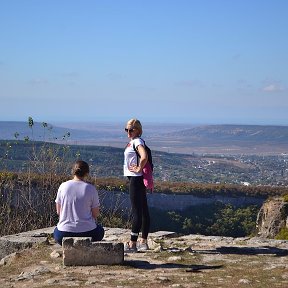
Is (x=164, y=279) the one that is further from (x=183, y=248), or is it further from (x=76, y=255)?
(x=183, y=248)

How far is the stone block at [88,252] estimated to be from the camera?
26.2 ft

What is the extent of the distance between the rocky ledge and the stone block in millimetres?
93

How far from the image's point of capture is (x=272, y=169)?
84250 millimetres

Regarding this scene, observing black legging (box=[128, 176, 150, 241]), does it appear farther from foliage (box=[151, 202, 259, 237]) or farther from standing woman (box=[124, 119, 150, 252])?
foliage (box=[151, 202, 259, 237])

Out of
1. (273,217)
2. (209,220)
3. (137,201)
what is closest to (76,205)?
(137,201)

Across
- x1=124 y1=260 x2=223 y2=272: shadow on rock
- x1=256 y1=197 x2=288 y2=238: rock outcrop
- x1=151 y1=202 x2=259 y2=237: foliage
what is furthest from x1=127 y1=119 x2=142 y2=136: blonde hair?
x1=151 y1=202 x2=259 y2=237: foliage

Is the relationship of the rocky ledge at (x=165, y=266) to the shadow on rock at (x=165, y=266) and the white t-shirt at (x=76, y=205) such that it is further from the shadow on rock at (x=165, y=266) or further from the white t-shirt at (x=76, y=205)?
the white t-shirt at (x=76, y=205)

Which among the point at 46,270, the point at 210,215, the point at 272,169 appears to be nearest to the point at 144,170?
the point at 46,270

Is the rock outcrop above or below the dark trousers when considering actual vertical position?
below

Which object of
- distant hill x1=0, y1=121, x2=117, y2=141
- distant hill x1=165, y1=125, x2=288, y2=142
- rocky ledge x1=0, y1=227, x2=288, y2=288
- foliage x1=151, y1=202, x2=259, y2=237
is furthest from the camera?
distant hill x1=165, y1=125, x2=288, y2=142

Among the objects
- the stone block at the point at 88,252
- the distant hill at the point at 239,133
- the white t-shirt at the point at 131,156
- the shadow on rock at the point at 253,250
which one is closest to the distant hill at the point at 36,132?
the white t-shirt at the point at 131,156

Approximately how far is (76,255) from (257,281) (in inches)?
94.0

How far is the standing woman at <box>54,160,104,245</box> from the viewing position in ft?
27.0

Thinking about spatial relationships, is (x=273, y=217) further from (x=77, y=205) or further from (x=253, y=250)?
(x=77, y=205)
